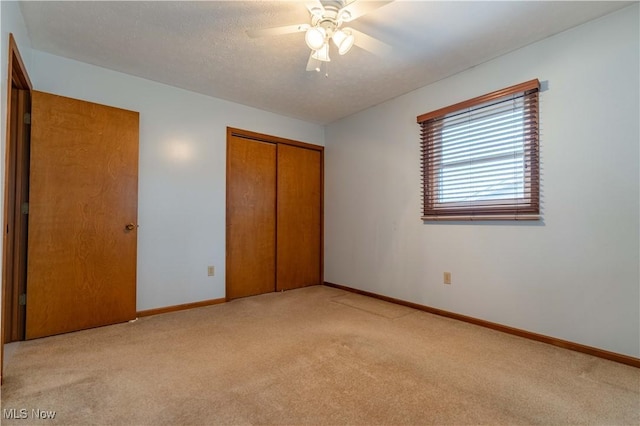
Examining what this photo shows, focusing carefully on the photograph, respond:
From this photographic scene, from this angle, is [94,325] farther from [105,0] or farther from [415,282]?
[415,282]

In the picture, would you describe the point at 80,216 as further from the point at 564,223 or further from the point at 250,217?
the point at 564,223

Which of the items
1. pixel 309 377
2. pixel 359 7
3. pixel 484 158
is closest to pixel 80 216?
pixel 309 377

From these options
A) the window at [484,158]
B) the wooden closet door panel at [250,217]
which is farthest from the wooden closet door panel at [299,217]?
the window at [484,158]

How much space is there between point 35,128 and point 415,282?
3683 mm

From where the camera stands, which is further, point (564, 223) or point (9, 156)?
point (564, 223)

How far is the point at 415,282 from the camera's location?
3.27 meters

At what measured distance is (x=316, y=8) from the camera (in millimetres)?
1867

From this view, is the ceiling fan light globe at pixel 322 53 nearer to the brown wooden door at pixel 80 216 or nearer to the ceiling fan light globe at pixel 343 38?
the ceiling fan light globe at pixel 343 38

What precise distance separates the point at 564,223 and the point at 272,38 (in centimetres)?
262

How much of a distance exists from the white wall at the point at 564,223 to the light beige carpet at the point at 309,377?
1.04ft

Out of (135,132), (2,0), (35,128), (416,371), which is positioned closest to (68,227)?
(35,128)

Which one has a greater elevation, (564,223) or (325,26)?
(325,26)

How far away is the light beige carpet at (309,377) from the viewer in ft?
4.85

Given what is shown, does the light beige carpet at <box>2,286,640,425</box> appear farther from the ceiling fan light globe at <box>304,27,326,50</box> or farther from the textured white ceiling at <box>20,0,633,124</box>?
the textured white ceiling at <box>20,0,633,124</box>
